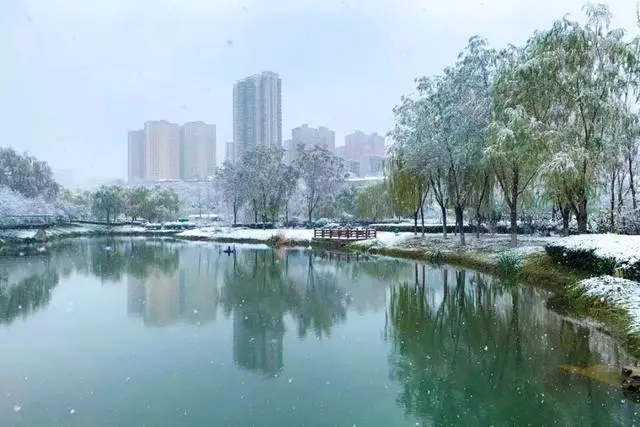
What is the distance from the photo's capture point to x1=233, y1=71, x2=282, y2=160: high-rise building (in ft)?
322

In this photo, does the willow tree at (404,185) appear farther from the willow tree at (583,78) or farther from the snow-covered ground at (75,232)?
the snow-covered ground at (75,232)

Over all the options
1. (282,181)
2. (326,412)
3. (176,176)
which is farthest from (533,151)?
(176,176)

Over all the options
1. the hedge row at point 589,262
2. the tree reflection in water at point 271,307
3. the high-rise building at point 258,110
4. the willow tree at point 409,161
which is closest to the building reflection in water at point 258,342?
the tree reflection in water at point 271,307

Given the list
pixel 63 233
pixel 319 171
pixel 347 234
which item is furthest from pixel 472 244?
pixel 63 233

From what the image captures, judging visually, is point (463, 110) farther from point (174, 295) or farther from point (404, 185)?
point (174, 295)

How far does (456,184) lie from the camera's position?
28422 millimetres

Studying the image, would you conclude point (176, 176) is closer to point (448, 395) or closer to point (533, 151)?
point (533, 151)

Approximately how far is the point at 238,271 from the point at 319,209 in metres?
39.3

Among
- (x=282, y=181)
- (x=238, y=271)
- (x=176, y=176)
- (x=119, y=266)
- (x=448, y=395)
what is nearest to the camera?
(x=448, y=395)

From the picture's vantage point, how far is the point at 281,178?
56.8m

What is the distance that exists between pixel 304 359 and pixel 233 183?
54.8 meters

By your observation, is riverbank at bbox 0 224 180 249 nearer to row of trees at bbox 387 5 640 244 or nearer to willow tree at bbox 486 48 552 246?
row of trees at bbox 387 5 640 244

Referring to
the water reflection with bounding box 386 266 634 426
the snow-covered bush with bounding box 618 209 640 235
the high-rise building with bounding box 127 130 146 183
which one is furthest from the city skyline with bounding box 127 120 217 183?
the water reflection with bounding box 386 266 634 426

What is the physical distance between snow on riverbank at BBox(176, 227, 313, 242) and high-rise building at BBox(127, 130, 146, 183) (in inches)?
3690
